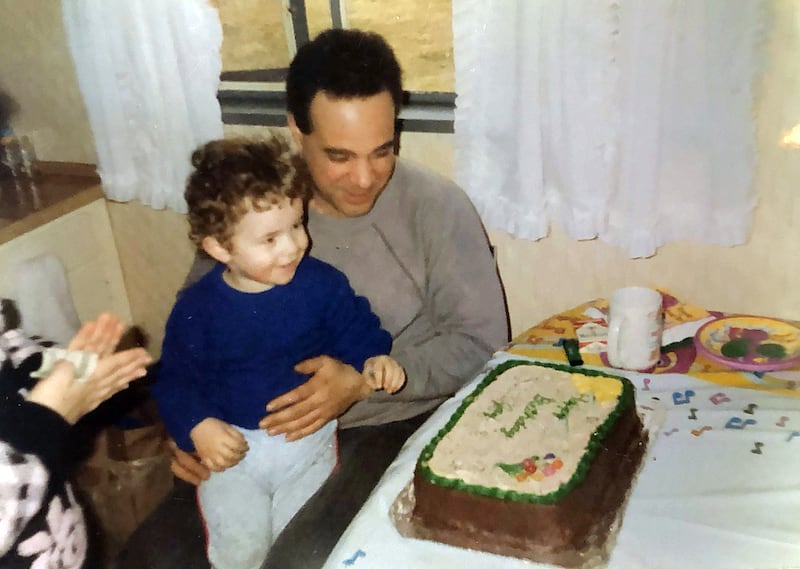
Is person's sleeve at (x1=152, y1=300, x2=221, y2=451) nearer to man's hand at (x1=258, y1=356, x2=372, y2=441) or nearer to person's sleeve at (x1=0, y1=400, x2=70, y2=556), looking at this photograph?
man's hand at (x1=258, y1=356, x2=372, y2=441)

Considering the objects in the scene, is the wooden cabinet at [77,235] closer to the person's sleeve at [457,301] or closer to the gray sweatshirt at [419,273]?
the gray sweatshirt at [419,273]

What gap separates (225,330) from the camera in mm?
1095

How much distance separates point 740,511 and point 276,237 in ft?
2.16

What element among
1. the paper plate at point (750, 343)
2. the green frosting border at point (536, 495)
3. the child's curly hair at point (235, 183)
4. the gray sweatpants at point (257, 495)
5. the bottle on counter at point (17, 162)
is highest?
the child's curly hair at point (235, 183)

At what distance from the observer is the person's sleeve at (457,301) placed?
1.29m

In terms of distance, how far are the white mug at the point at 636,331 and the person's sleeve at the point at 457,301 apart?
0.21 metres

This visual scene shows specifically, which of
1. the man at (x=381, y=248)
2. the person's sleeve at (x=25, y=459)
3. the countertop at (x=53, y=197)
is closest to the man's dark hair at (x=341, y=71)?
the man at (x=381, y=248)

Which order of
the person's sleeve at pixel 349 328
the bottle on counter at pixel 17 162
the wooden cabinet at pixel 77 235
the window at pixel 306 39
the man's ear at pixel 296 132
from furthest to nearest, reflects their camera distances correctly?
1. the bottle on counter at pixel 17 162
2. the wooden cabinet at pixel 77 235
3. the window at pixel 306 39
4. the man's ear at pixel 296 132
5. the person's sleeve at pixel 349 328

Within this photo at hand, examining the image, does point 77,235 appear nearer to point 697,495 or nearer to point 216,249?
point 216,249

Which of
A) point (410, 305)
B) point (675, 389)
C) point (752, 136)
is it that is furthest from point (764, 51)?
point (410, 305)

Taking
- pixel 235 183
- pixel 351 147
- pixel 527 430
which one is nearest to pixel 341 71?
pixel 351 147

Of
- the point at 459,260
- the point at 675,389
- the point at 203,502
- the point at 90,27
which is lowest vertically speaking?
the point at 203,502

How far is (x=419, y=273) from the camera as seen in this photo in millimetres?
1310

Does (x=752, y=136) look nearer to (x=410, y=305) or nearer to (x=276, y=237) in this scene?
(x=410, y=305)
